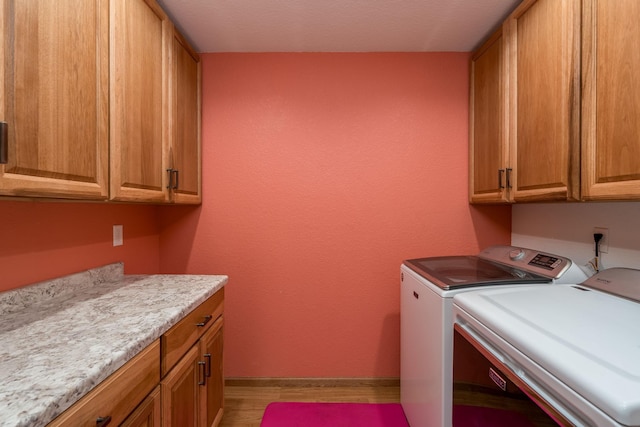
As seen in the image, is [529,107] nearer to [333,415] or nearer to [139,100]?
[139,100]

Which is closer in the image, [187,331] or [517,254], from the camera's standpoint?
[187,331]

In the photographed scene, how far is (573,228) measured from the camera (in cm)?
166

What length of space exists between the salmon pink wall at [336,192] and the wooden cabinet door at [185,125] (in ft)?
0.36

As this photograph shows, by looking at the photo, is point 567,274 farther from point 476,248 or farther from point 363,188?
point 363,188

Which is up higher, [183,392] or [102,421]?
[102,421]

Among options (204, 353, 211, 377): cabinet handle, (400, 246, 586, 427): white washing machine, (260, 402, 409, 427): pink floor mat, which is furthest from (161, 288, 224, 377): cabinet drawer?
(400, 246, 586, 427): white washing machine

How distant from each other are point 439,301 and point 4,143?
5.04 ft

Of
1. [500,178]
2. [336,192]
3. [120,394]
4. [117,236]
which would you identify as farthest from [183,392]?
[500,178]

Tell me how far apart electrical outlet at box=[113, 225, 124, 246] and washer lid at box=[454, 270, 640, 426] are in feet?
5.90

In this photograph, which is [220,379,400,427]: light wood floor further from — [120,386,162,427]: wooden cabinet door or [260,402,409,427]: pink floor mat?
[120,386,162,427]: wooden cabinet door

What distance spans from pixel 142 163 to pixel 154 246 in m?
0.95

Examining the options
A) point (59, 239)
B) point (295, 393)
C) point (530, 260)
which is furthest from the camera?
point (295, 393)

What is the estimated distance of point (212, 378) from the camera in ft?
5.07

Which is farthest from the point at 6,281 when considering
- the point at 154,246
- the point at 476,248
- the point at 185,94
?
the point at 476,248
